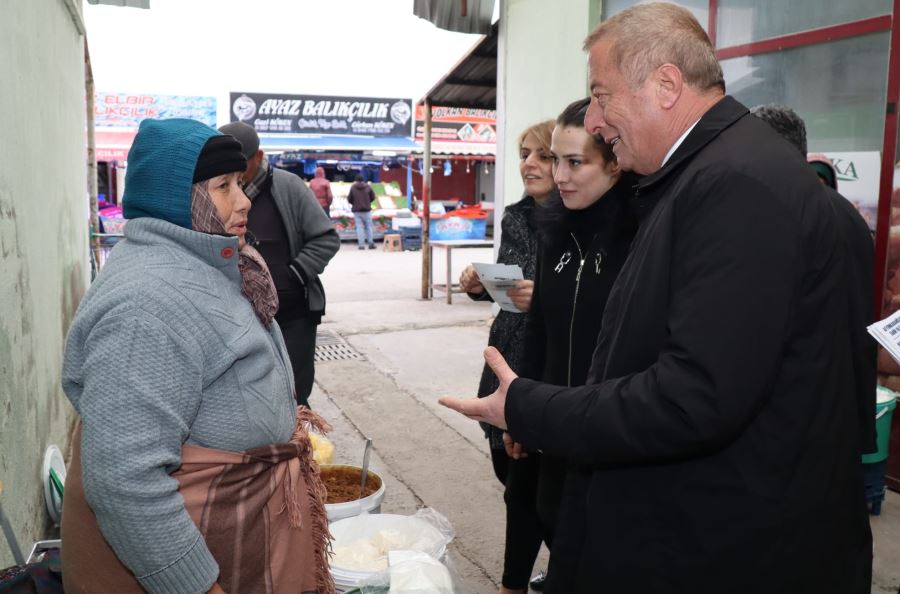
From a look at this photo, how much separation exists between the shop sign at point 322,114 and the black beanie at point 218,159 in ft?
77.7

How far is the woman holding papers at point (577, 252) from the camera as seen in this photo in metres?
2.41

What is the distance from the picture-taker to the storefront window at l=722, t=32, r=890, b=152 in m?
4.48

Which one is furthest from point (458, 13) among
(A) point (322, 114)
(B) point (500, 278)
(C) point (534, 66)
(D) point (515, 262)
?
(A) point (322, 114)

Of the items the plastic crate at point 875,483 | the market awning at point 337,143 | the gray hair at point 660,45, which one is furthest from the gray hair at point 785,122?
the market awning at point 337,143

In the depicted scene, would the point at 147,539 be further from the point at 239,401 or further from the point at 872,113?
the point at 872,113

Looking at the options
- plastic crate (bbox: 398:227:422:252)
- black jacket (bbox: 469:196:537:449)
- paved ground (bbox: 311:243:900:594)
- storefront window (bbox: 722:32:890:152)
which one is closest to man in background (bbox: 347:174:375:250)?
plastic crate (bbox: 398:227:422:252)

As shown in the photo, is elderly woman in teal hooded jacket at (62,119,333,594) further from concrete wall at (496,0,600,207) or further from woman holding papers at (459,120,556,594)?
concrete wall at (496,0,600,207)

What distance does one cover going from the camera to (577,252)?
253 centimetres

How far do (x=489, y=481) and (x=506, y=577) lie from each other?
62.2 inches

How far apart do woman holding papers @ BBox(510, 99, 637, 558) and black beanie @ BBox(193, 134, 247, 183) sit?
1.14 m

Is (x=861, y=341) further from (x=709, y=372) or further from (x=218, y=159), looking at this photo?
(x=218, y=159)

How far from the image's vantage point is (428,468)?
4812 millimetres

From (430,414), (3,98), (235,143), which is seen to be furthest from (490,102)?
(235,143)

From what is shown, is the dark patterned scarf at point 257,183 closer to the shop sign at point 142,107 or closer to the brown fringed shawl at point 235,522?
the brown fringed shawl at point 235,522
